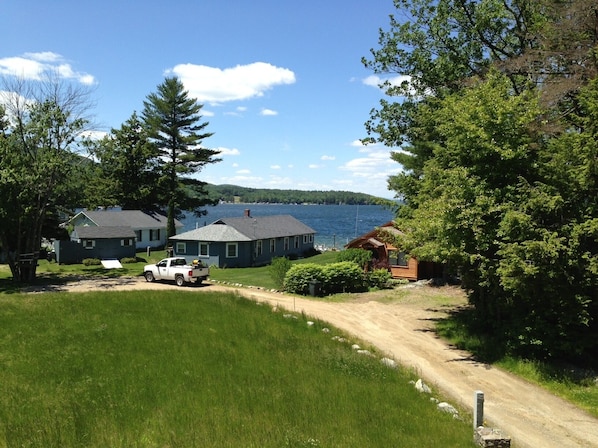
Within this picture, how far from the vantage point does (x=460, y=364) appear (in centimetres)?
1680

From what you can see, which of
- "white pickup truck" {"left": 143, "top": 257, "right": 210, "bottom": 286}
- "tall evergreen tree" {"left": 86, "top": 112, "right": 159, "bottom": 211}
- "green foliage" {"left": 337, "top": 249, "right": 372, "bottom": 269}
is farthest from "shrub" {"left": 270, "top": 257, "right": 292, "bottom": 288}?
"tall evergreen tree" {"left": 86, "top": 112, "right": 159, "bottom": 211}

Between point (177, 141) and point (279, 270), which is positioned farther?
point (177, 141)

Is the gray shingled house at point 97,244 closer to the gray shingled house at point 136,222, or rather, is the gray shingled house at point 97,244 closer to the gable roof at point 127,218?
the gray shingled house at point 136,222

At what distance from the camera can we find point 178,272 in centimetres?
3328

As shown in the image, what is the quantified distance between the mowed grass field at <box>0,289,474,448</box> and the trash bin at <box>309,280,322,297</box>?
1053cm

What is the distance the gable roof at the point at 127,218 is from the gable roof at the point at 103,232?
4283 millimetres

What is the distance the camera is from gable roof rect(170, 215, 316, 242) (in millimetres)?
44281

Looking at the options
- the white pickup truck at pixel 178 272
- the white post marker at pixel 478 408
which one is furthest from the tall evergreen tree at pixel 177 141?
→ the white post marker at pixel 478 408

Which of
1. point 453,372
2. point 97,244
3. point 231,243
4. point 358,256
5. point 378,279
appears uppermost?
point 231,243

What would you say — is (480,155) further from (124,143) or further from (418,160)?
(124,143)

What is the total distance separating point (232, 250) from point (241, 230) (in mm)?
Result: 2413

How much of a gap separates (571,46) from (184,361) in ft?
61.7

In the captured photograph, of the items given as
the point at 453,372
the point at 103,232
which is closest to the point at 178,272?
the point at 103,232

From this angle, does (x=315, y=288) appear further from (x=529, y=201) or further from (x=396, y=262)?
(x=529, y=201)
